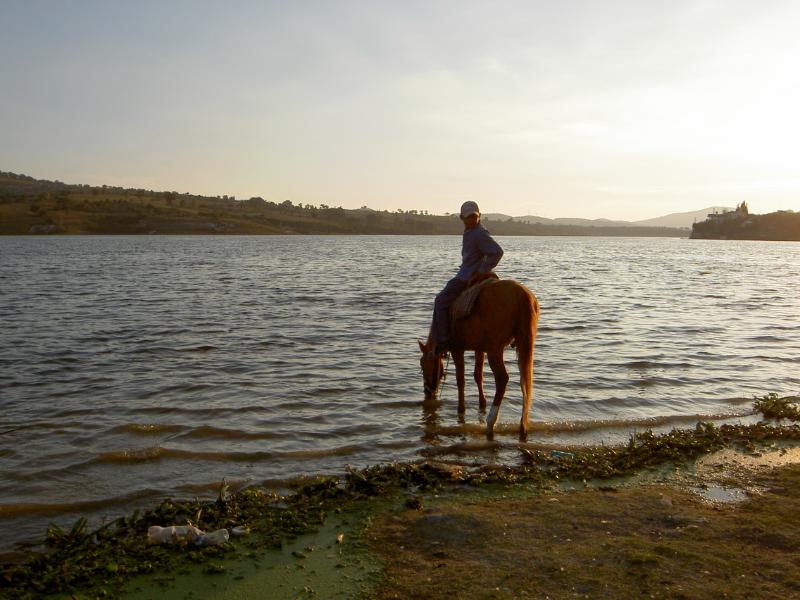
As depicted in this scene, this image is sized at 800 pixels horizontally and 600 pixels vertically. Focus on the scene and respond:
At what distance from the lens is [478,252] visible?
396 inches

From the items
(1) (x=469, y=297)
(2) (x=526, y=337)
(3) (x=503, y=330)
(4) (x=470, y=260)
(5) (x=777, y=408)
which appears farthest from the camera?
(5) (x=777, y=408)

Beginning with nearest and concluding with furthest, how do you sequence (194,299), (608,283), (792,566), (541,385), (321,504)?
(792,566), (321,504), (541,385), (194,299), (608,283)

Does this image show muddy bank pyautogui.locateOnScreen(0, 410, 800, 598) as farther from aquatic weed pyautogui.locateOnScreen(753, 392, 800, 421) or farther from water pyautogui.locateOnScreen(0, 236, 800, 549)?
aquatic weed pyautogui.locateOnScreen(753, 392, 800, 421)

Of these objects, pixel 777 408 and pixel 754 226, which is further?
pixel 754 226

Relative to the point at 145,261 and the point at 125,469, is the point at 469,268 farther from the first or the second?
the point at 145,261

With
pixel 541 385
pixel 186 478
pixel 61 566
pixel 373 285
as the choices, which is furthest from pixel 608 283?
pixel 61 566

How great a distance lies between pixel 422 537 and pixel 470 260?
522 cm

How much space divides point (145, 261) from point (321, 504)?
55267 mm

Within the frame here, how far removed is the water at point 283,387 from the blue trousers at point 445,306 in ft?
5.14

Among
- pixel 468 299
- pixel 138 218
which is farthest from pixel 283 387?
pixel 138 218

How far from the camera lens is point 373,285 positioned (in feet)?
125

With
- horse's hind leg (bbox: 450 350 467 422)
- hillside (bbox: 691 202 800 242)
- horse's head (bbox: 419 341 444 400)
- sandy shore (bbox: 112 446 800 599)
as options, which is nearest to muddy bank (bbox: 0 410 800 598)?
sandy shore (bbox: 112 446 800 599)

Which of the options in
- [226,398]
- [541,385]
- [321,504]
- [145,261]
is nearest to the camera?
[321,504]

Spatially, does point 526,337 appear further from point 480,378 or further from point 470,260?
point 480,378
